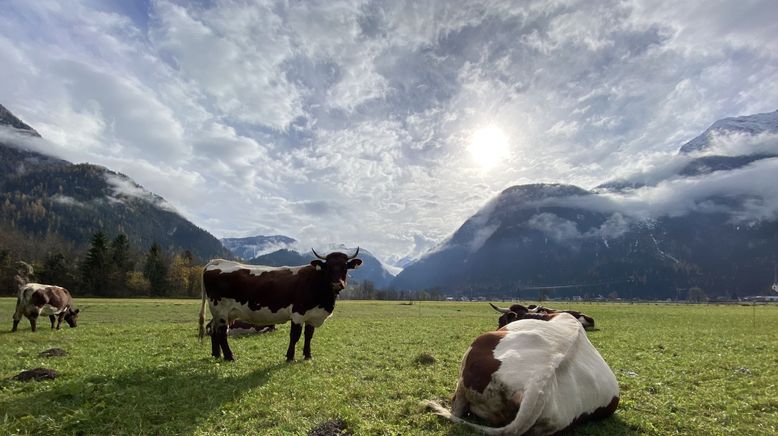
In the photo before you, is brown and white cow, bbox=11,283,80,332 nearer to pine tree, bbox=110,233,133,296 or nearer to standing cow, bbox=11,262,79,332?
standing cow, bbox=11,262,79,332

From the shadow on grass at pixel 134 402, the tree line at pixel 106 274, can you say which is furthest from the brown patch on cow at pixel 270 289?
the tree line at pixel 106 274

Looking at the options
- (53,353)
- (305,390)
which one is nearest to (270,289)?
(305,390)

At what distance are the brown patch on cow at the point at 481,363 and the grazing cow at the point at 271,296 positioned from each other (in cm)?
692

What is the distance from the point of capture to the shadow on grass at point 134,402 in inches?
306

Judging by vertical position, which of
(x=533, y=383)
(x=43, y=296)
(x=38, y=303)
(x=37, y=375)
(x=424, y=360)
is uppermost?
(x=43, y=296)

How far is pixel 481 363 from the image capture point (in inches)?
316

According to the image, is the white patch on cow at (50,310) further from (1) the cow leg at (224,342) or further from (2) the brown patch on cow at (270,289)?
(1) the cow leg at (224,342)

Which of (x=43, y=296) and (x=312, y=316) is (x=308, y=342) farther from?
(x=43, y=296)

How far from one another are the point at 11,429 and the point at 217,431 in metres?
3.50

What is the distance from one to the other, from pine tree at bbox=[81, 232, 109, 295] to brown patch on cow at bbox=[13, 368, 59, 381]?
104 meters

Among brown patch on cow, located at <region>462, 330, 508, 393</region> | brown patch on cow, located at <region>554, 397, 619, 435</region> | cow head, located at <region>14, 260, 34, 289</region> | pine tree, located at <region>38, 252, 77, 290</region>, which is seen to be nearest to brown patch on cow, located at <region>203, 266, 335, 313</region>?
brown patch on cow, located at <region>462, 330, 508, 393</region>

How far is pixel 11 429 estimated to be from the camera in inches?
288

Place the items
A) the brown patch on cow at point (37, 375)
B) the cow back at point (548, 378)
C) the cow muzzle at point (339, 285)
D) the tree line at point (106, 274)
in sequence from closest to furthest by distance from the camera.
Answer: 1. the cow back at point (548, 378)
2. the brown patch on cow at point (37, 375)
3. the cow muzzle at point (339, 285)
4. the tree line at point (106, 274)

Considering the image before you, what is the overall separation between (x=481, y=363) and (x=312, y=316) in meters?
8.45
